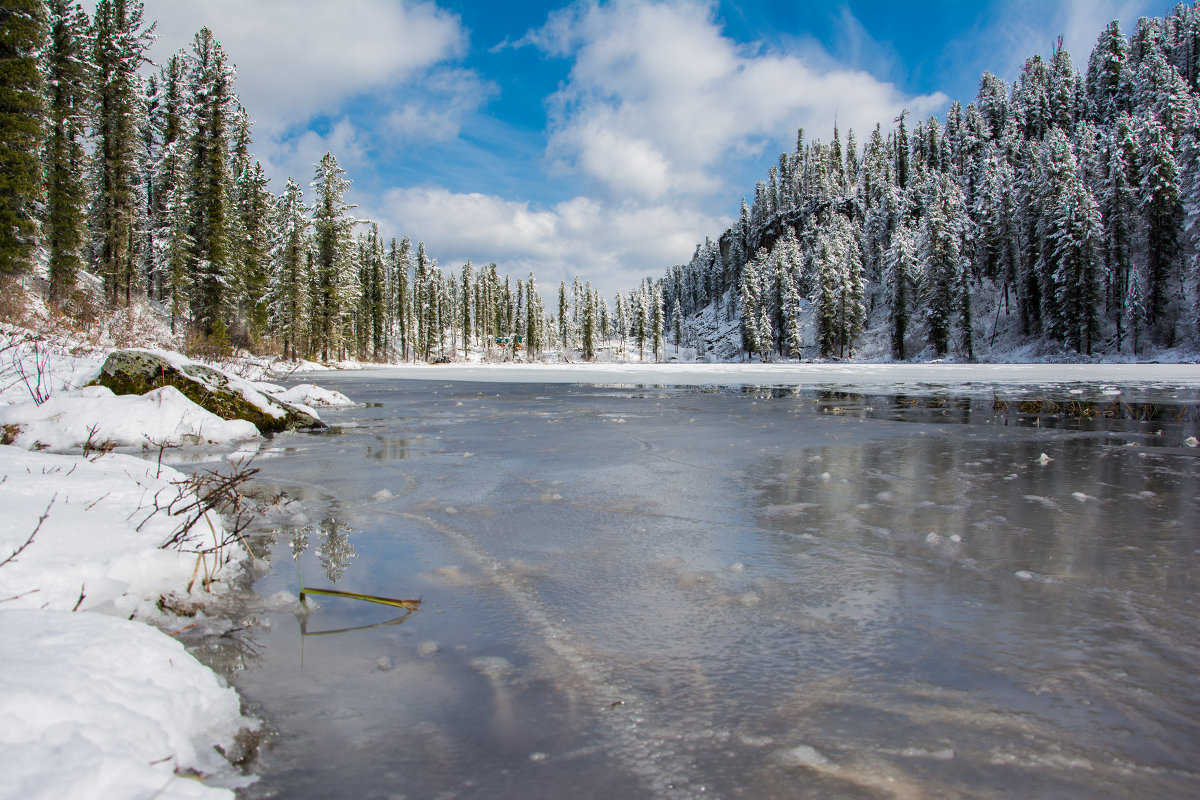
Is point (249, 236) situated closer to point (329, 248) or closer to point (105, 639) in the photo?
point (329, 248)

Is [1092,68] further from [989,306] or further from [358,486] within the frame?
[358,486]

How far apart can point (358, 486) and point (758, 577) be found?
438cm

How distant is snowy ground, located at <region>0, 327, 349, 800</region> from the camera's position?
1.60 meters

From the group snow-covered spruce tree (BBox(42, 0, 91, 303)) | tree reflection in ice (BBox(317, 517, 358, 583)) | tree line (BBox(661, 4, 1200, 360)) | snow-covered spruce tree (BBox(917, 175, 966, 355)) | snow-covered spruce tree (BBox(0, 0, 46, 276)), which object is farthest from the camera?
snow-covered spruce tree (BBox(917, 175, 966, 355))

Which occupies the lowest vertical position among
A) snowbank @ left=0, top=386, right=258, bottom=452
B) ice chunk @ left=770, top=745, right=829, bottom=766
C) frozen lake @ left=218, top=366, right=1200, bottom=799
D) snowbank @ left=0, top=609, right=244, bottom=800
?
ice chunk @ left=770, top=745, right=829, bottom=766

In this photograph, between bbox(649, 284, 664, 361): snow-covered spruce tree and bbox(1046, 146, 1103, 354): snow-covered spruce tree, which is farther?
bbox(649, 284, 664, 361): snow-covered spruce tree

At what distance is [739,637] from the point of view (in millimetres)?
2936

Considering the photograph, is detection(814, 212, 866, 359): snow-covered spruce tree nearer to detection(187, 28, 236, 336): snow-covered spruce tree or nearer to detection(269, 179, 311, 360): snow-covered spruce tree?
detection(269, 179, 311, 360): snow-covered spruce tree

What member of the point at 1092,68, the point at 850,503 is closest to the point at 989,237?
the point at 1092,68

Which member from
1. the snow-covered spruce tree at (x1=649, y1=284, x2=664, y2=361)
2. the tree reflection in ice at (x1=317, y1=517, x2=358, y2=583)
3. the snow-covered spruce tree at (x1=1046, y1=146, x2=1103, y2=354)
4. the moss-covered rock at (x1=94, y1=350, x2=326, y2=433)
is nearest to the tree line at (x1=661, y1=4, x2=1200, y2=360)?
the snow-covered spruce tree at (x1=1046, y1=146, x2=1103, y2=354)

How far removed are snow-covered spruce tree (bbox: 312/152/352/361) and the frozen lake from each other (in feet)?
138

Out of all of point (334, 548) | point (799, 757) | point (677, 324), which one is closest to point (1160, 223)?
point (799, 757)

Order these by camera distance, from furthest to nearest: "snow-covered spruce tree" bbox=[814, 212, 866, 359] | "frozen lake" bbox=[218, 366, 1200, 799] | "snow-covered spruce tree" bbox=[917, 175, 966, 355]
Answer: "snow-covered spruce tree" bbox=[814, 212, 866, 359], "snow-covered spruce tree" bbox=[917, 175, 966, 355], "frozen lake" bbox=[218, 366, 1200, 799]

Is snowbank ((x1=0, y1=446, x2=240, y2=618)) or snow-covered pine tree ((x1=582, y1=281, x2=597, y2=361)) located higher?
snow-covered pine tree ((x1=582, y1=281, x2=597, y2=361))
